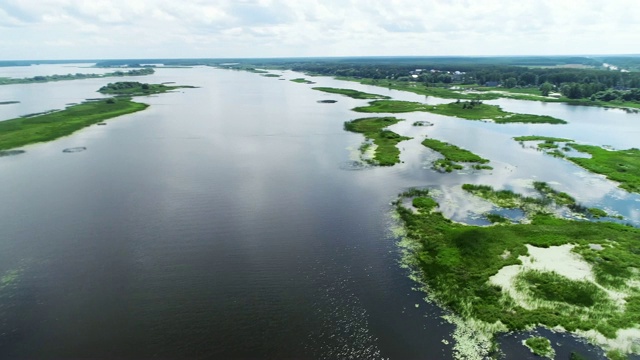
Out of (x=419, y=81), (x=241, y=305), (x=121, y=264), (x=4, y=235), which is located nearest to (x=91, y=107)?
(x=4, y=235)

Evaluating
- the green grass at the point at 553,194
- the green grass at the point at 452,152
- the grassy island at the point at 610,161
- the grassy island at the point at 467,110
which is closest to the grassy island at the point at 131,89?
the grassy island at the point at 467,110

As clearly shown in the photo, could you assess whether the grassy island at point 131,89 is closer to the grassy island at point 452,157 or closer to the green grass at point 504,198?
the grassy island at point 452,157

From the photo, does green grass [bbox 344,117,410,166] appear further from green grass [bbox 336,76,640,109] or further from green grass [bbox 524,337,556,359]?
green grass [bbox 336,76,640,109]

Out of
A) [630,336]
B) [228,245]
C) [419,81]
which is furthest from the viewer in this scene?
[419,81]

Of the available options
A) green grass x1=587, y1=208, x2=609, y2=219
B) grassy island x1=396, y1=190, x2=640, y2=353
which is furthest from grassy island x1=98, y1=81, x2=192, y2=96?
green grass x1=587, y1=208, x2=609, y2=219

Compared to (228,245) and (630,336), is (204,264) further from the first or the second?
(630,336)

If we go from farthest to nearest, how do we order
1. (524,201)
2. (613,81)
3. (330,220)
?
1. (613,81)
2. (524,201)
3. (330,220)
